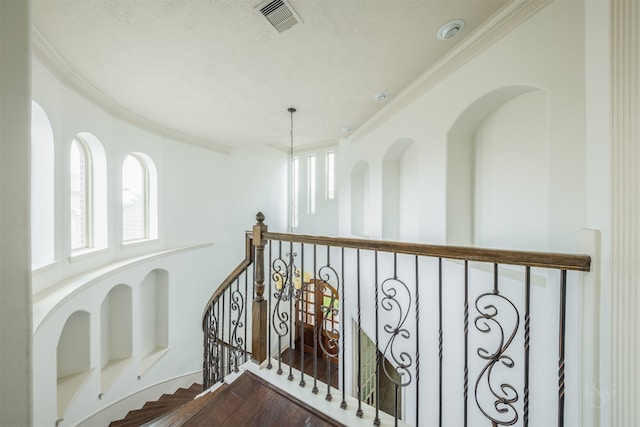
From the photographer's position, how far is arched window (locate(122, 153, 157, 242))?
379cm

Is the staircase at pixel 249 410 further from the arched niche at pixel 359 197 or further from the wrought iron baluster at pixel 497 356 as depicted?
the arched niche at pixel 359 197

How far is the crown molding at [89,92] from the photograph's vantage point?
200 centimetres

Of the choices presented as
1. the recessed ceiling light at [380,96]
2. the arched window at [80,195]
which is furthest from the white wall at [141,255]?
the recessed ceiling light at [380,96]

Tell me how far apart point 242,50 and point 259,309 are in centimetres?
201

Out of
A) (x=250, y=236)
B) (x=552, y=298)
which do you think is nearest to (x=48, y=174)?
(x=250, y=236)

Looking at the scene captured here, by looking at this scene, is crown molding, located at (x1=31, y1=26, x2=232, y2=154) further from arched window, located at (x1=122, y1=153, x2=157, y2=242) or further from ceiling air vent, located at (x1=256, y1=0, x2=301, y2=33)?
ceiling air vent, located at (x1=256, y1=0, x2=301, y2=33)

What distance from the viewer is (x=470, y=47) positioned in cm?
190

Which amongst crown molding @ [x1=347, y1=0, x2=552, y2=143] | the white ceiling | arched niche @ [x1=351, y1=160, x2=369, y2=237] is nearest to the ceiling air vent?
the white ceiling

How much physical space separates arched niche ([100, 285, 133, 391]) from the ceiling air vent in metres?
3.84

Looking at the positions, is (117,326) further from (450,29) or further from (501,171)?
(450,29)

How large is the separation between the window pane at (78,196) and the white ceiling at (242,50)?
0.74m

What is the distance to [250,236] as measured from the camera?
1786 mm

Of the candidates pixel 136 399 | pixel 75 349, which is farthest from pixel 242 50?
pixel 136 399

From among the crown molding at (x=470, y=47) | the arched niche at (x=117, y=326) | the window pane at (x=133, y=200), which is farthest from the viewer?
the window pane at (x=133, y=200)
